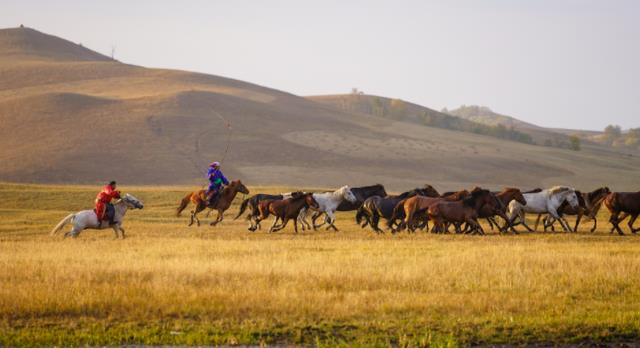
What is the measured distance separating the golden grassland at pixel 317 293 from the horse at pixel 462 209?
8.78ft

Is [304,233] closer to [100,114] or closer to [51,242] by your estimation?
[51,242]

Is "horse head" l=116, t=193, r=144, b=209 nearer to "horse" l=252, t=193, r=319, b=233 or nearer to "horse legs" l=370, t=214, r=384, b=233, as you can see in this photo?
"horse" l=252, t=193, r=319, b=233

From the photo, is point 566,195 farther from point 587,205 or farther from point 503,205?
point 503,205

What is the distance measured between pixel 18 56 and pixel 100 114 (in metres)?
51.6

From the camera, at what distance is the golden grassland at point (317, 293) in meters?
10.6

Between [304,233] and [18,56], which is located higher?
[18,56]

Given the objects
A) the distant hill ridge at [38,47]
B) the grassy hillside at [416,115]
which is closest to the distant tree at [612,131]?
the grassy hillside at [416,115]

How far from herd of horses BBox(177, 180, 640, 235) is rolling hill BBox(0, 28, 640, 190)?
36.6 metres

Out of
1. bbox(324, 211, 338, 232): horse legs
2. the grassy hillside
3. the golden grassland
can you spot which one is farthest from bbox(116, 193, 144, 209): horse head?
the grassy hillside

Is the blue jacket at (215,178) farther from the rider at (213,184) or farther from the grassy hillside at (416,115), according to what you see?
the grassy hillside at (416,115)

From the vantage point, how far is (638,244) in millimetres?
21688

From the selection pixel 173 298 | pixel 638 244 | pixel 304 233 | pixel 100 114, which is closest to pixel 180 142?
pixel 100 114

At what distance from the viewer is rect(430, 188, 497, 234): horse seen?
24500mm

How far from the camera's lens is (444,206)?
24.6 m
